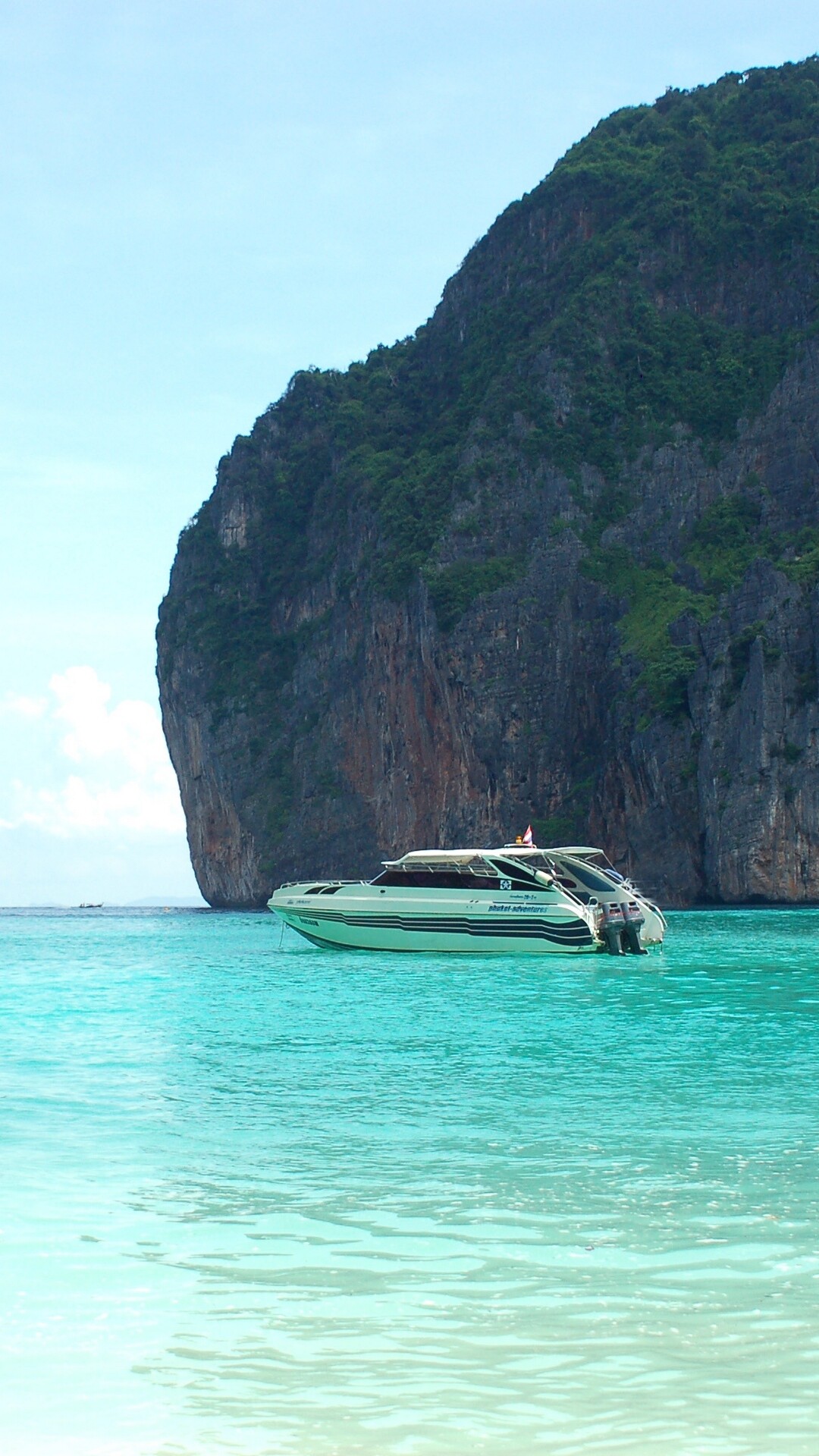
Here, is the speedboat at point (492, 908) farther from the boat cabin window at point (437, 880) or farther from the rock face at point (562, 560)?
the rock face at point (562, 560)

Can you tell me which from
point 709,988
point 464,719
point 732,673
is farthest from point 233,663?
point 709,988

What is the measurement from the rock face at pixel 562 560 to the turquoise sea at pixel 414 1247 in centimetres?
6191

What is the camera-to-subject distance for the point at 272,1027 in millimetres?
23203

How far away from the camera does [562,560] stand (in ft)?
326

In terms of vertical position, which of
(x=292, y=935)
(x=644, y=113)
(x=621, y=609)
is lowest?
(x=292, y=935)

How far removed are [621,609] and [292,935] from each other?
46.8 meters

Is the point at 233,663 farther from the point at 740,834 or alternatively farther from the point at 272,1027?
the point at 272,1027

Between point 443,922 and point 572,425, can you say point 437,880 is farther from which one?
point 572,425

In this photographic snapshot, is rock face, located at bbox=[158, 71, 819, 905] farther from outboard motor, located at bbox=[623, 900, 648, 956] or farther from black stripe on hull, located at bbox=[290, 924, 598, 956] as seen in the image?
black stripe on hull, located at bbox=[290, 924, 598, 956]

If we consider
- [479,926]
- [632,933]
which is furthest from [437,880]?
[632,933]

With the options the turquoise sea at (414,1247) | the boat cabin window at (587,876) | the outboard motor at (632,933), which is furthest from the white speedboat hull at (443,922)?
the turquoise sea at (414,1247)

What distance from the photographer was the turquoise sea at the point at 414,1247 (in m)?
6.36

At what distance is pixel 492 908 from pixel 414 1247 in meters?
30.4

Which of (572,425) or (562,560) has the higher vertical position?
(572,425)
